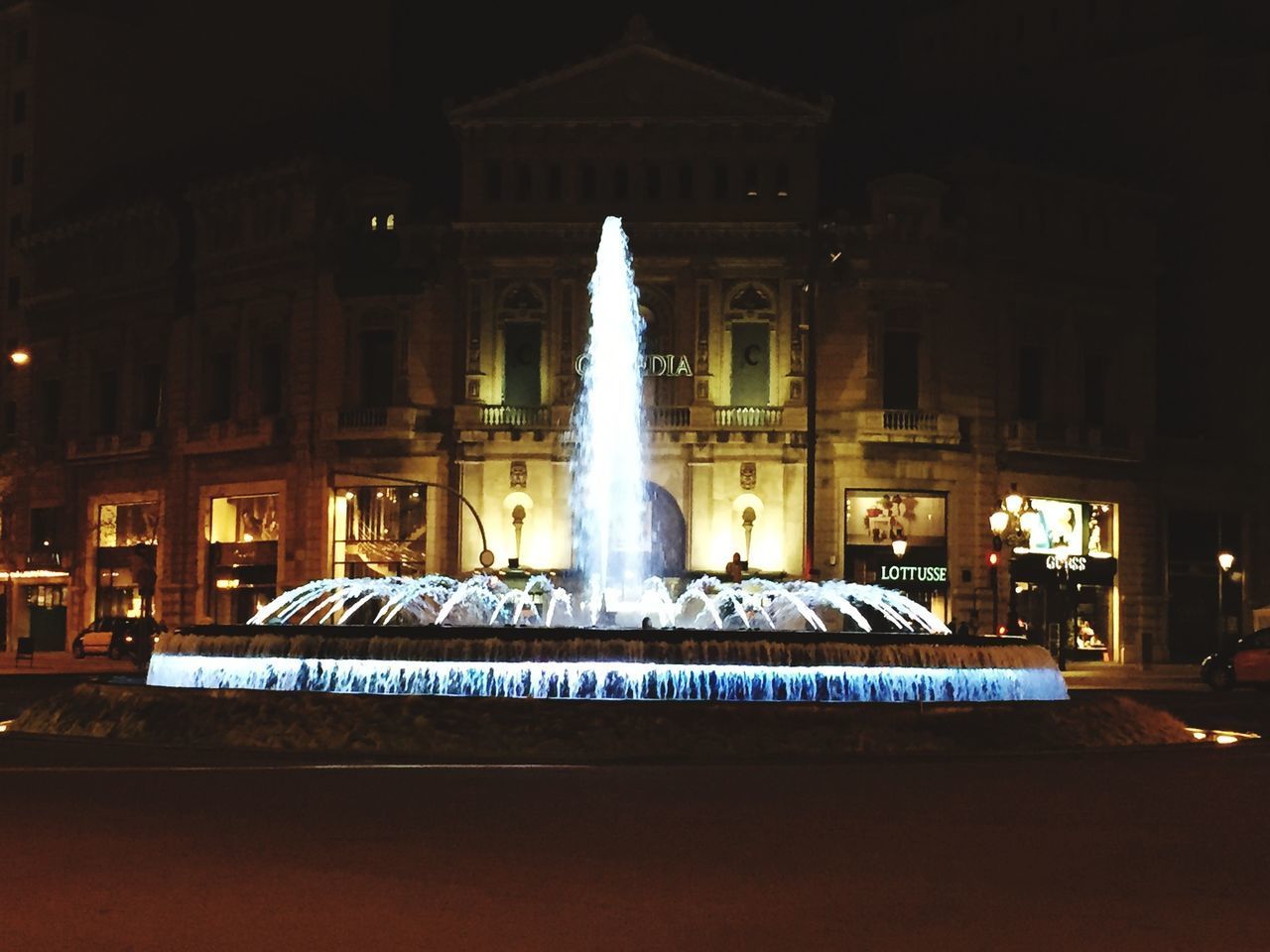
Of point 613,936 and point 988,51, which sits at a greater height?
point 988,51

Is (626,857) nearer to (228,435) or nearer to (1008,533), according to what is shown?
(1008,533)

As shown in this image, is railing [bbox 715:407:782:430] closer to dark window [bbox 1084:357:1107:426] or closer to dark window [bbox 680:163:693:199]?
dark window [bbox 680:163:693:199]

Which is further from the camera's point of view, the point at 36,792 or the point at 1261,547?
the point at 1261,547

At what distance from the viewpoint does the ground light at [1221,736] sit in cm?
2312

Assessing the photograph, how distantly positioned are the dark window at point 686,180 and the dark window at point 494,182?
5.59 m

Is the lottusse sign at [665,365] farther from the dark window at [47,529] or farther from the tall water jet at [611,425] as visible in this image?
the dark window at [47,529]

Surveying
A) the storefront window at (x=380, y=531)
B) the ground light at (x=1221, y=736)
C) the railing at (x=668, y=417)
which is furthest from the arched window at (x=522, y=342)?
the ground light at (x=1221, y=736)

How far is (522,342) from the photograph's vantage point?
191 feet

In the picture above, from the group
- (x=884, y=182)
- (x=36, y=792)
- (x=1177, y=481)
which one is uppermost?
(x=884, y=182)

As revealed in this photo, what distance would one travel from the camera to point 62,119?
241ft

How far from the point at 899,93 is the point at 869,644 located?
5842cm

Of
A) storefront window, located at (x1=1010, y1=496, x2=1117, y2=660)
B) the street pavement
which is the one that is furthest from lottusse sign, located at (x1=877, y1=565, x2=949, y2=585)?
the street pavement

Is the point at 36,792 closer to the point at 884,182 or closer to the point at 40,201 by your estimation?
the point at 884,182

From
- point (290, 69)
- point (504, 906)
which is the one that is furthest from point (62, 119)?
point (504, 906)
